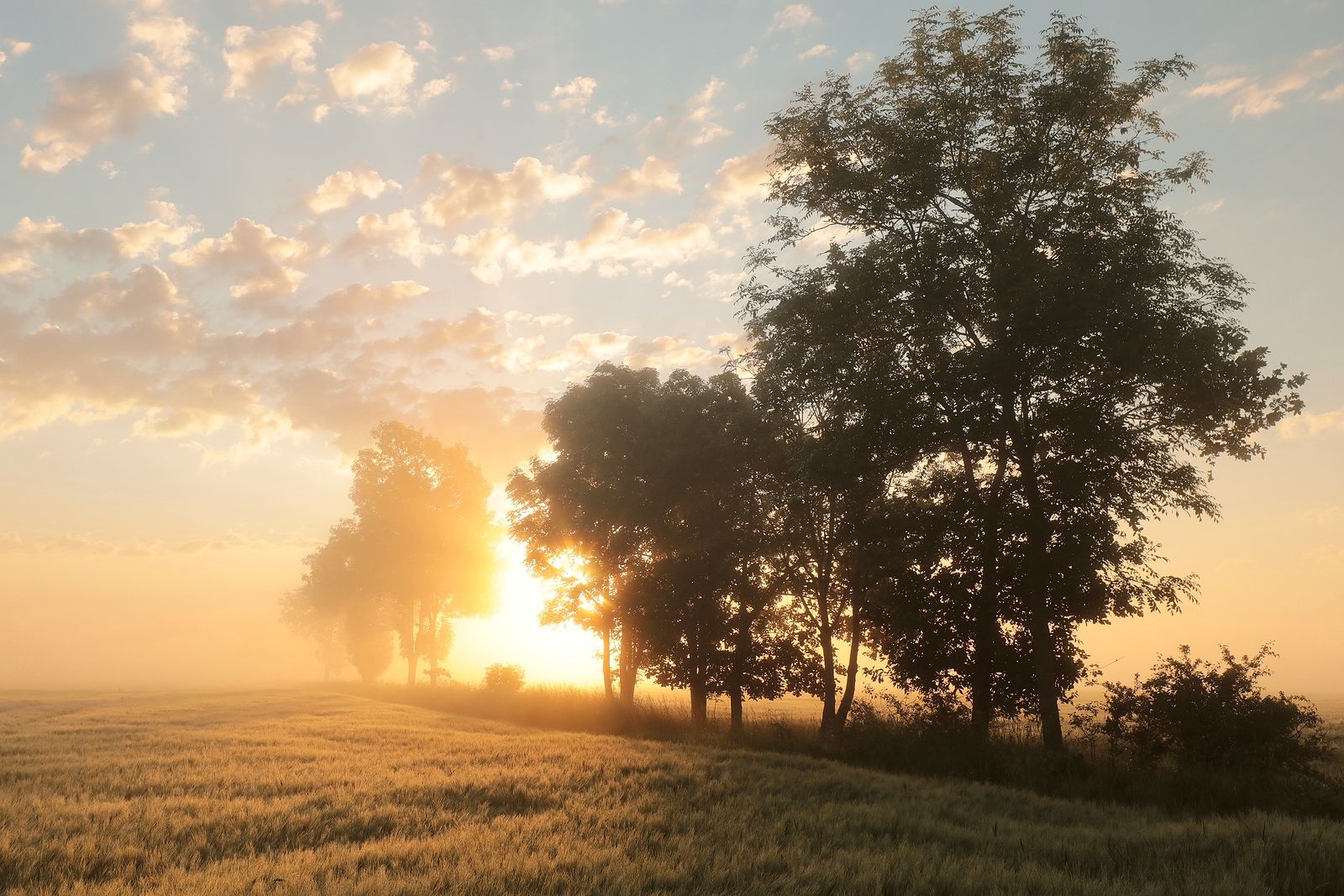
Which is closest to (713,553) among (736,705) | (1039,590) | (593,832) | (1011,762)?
(736,705)

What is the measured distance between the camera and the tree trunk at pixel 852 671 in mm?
21594

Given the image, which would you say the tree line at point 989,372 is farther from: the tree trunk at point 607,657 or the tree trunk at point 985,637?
the tree trunk at point 607,657

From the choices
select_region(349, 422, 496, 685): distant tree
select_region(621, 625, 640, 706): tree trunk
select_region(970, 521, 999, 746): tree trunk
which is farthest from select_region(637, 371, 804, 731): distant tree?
select_region(349, 422, 496, 685): distant tree

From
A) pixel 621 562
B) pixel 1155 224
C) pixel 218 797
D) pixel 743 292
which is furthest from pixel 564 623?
pixel 1155 224

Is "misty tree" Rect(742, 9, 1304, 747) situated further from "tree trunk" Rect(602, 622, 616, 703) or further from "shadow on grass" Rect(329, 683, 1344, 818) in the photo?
"tree trunk" Rect(602, 622, 616, 703)

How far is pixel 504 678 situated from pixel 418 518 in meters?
18.7

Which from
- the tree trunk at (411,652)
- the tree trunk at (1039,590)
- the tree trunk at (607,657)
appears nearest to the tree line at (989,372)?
the tree trunk at (1039,590)

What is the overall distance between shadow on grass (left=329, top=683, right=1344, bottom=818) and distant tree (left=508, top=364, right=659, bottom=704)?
514 cm

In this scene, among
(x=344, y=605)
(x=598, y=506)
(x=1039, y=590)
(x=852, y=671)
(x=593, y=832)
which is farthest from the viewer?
(x=344, y=605)

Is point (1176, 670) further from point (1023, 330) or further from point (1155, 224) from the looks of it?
point (1155, 224)

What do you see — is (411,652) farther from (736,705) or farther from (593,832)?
(593,832)

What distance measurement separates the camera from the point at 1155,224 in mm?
17953

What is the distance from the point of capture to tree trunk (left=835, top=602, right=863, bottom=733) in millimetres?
21594

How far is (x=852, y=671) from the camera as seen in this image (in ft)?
73.5
